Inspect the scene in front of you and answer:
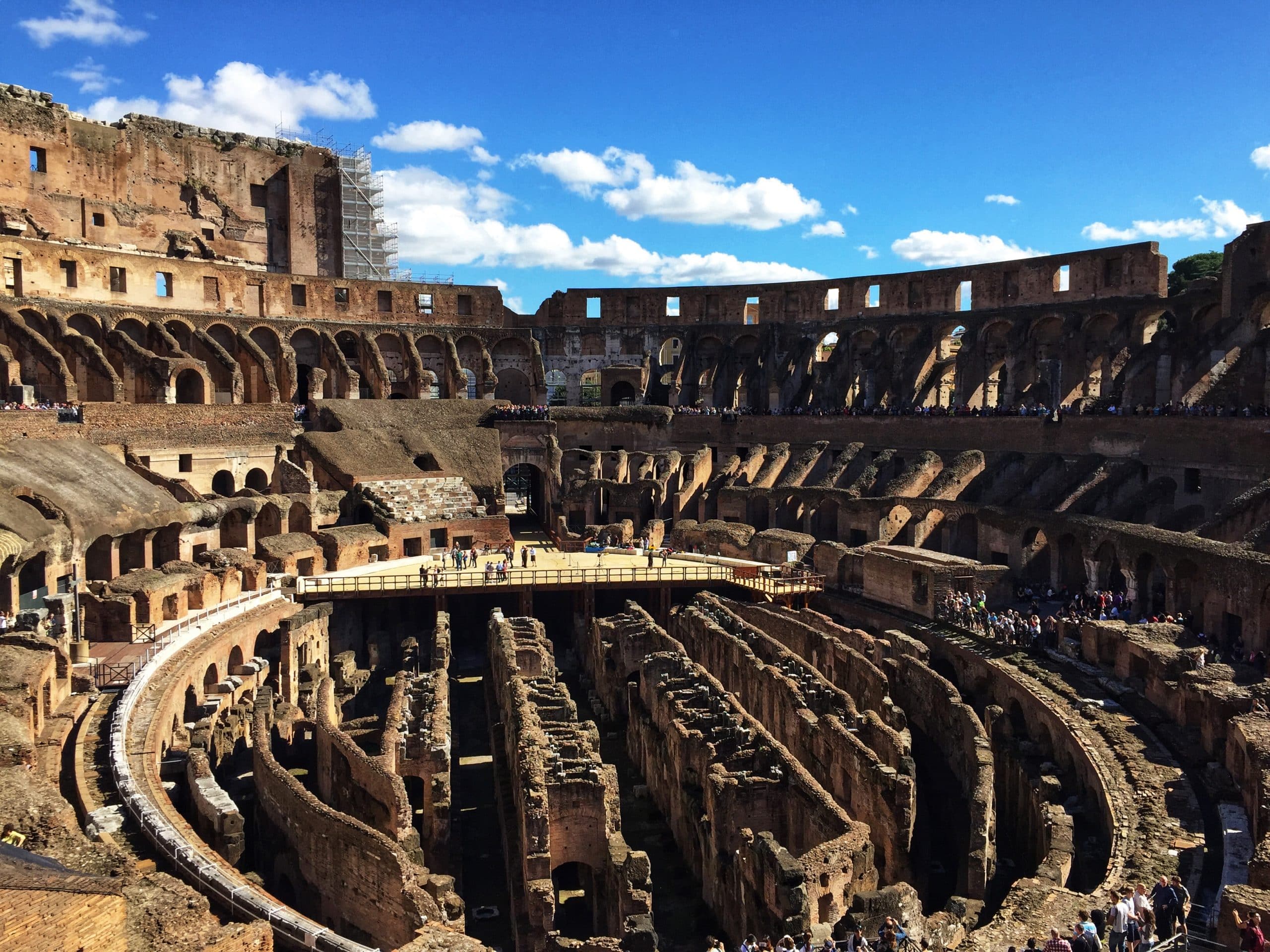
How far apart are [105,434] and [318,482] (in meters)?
8.08

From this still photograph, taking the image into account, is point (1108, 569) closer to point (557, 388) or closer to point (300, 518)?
point (300, 518)

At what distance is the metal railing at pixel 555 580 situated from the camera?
33.5 metres

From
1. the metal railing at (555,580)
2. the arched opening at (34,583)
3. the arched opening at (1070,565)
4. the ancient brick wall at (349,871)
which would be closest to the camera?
the ancient brick wall at (349,871)

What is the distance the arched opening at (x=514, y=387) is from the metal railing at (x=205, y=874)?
124 feet

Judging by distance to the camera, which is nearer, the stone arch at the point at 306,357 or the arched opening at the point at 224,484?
the arched opening at the point at 224,484

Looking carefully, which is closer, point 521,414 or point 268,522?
point 268,522

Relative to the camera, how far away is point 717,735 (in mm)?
20078

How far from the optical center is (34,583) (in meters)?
25.4

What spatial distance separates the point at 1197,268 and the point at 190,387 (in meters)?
53.7

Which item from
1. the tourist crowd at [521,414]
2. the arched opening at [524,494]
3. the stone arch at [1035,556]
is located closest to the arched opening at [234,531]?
the arched opening at [524,494]

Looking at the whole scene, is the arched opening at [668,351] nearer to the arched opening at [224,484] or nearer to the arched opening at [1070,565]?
the arched opening at [224,484]

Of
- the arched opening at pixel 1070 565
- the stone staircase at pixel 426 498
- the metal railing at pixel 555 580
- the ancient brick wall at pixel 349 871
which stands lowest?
the ancient brick wall at pixel 349 871

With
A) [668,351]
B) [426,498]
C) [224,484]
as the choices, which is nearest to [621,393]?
[668,351]

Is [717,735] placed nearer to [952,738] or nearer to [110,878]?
[952,738]
